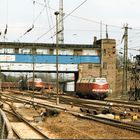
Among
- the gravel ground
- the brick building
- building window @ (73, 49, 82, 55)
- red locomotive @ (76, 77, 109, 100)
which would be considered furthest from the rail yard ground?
building window @ (73, 49, 82, 55)

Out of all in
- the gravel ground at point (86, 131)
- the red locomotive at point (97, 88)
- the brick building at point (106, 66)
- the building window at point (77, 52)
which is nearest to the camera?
the gravel ground at point (86, 131)

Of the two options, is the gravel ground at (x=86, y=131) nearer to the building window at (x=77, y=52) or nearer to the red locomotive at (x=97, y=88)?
the red locomotive at (x=97, y=88)

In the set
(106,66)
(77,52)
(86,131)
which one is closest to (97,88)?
(106,66)

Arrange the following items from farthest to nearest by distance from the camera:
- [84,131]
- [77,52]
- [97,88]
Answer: [77,52] < [97,88] < [84,131]

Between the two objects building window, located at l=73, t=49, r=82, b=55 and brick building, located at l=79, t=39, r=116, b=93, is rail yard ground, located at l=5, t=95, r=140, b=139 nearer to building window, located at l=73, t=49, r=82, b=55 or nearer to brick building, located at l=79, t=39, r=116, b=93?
brick building, located at l=79, t=39, r=116, b=93

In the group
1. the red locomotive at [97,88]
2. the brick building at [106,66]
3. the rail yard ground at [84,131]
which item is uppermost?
the brick building at [106,66]

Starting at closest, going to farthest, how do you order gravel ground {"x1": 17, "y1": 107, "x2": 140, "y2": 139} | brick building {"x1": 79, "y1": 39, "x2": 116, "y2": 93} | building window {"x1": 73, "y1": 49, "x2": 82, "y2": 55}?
1. gravel ground {"x1": 17, "y1": 107, "x2": 140, "y2": 139}
2. brick building {"x1": 79, "y1": 39, "x2": 116, "y2": 93}
3. building window {"x1": 73, "y1": 49, "x2": 82, "y2": 55}

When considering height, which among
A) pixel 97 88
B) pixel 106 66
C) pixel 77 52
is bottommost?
pixel 97 88

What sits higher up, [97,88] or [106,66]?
[106,66]

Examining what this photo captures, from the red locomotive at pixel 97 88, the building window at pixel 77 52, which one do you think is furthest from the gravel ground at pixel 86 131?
the building window at pixel 77 52

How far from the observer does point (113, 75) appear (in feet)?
280

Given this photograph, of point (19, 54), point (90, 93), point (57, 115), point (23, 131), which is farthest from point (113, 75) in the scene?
point (23, 131)

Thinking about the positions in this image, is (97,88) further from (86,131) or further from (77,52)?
(86,131)

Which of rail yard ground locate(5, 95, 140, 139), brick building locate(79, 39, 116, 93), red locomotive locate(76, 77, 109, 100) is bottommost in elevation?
rail yard ground locate(5, 95, 140, 139)
